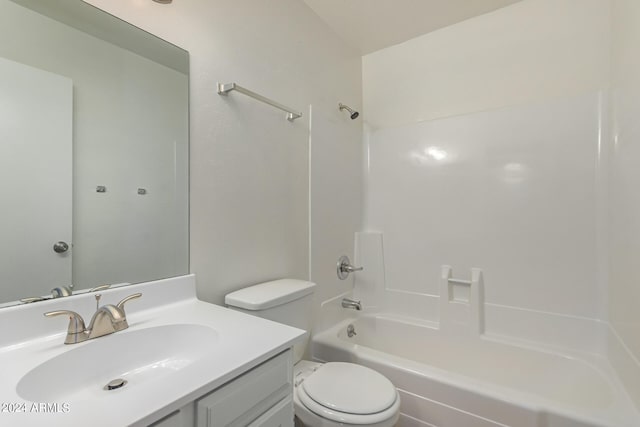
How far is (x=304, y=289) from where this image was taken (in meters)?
1.47

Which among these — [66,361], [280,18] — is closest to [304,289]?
[66,361]

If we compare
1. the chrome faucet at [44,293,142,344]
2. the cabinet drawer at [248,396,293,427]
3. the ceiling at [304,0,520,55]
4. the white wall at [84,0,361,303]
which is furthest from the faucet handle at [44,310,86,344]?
the ceiling at [304,0,520,55]

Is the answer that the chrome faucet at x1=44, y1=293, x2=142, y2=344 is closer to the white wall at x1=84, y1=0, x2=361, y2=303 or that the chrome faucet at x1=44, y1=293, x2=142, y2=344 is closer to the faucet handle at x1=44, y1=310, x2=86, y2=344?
the faucet handle at x1=44, y1=310, x2=86, y2=344

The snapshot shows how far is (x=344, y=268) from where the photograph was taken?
219 cm

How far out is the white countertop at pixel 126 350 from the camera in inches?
21.2

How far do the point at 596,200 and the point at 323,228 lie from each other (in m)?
1.53

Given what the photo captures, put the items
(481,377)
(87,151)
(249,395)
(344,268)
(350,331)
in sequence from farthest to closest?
(344,268)
(350,331)
(481,377)
(87,151)
(249,395)

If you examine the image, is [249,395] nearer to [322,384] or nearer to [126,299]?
[126,299]

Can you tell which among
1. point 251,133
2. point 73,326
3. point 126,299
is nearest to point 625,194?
point 251,133

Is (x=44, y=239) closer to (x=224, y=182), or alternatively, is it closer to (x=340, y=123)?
(x=224, y=182)

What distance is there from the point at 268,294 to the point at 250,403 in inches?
23.3

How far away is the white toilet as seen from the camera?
1148mm

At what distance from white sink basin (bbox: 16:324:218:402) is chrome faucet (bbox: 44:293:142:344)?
2 cm

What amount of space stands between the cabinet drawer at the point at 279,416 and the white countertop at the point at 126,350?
16 centimetres
